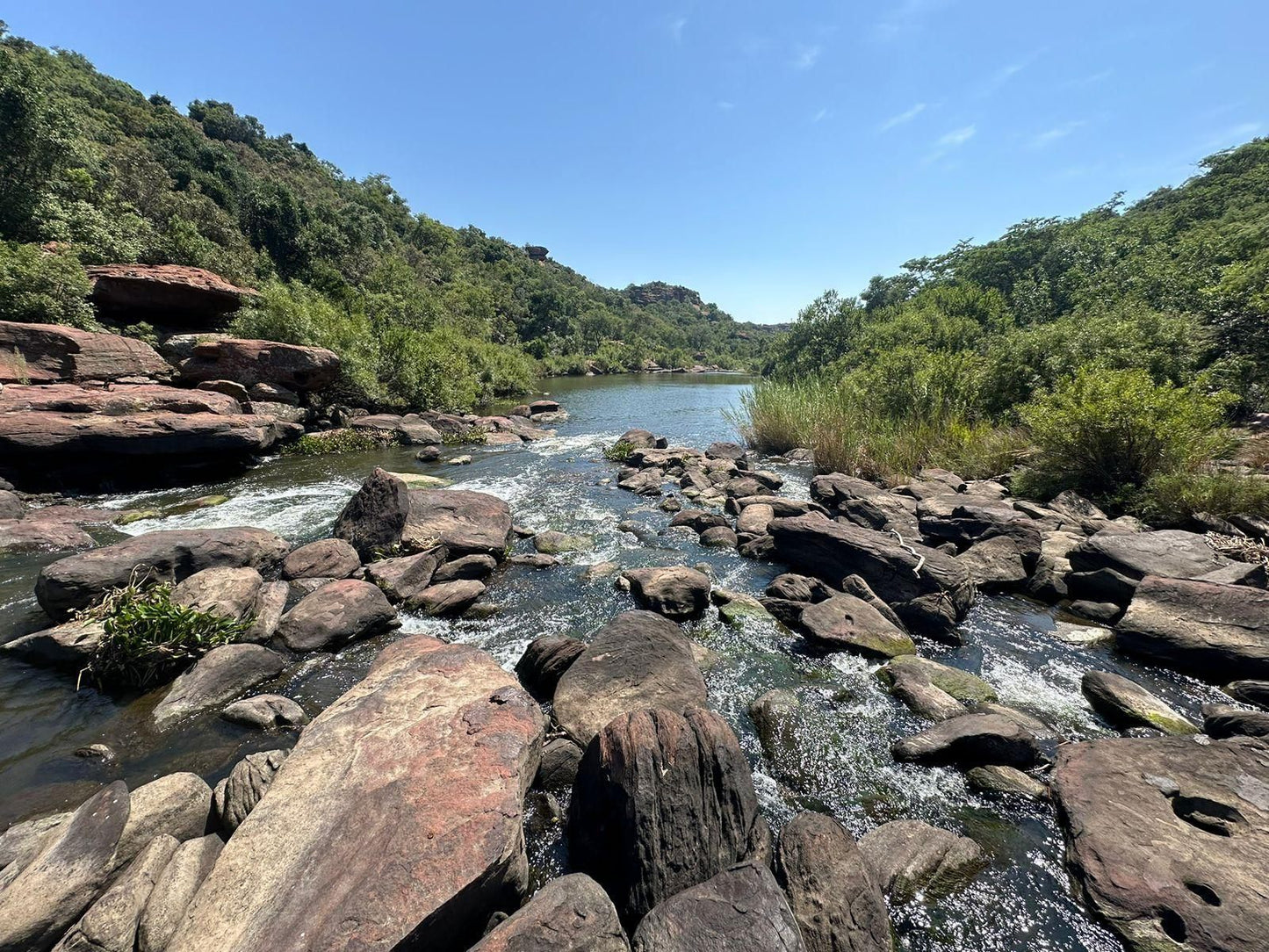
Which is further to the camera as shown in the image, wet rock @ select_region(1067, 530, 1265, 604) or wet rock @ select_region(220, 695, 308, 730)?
wet rock @ select_region(1067, 530, 1265, 604)

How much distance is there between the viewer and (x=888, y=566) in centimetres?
759

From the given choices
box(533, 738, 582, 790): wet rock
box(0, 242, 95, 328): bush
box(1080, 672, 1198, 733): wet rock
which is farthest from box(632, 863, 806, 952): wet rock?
box(0, 242, 95, 328): bush

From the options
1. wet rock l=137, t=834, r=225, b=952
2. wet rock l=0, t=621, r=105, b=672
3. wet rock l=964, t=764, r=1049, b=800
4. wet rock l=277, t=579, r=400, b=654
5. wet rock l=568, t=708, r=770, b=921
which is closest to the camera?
wet rock l=137, t=834, r=225, b=952

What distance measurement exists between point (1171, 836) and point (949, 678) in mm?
2166

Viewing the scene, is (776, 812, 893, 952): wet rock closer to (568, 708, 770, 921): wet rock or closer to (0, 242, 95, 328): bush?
(568, 708, 770, 921): wet rock

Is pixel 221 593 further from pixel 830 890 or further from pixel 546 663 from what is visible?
pixel 830 890

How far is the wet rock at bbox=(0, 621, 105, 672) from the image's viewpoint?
5398 mm

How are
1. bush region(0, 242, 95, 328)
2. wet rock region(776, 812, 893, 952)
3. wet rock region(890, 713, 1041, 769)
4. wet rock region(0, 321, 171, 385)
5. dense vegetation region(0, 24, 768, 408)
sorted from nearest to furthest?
wet rock region(776, 812, 893, 952), wet rock region(890, 713, 1041, 769), wet rock region(0, 321, 171, 385), bush region(0, 242, 95, 328), dense vegetation region(0, 24, 768, 408)

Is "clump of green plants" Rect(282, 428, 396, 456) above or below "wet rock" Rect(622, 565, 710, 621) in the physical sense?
above

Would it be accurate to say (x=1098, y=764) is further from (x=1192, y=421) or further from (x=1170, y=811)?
(x=1192, y=421)

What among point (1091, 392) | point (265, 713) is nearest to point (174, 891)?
point (265, 713)

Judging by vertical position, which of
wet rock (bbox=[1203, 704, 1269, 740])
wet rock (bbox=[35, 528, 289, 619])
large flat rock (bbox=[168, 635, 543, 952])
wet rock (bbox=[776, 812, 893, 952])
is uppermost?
wet rock (bbox=[35, 528, 289, 619])

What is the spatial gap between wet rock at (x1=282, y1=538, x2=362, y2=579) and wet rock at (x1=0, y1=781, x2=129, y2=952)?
4821mm

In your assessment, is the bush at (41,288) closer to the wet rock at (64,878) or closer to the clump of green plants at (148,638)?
the clump of green plants at (148,638)
